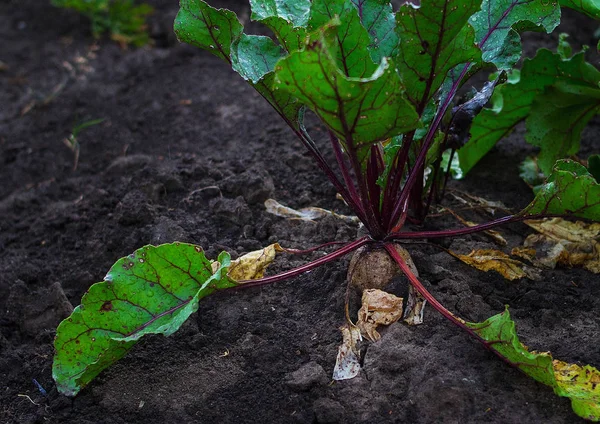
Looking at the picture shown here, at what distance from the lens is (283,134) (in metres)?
3.12

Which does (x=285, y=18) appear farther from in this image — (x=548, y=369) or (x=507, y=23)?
(x=548, y=369)

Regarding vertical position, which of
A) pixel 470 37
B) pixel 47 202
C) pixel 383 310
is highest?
pixel 470 37

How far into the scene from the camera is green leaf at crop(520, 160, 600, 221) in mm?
1835

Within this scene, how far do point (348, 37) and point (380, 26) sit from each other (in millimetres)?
280

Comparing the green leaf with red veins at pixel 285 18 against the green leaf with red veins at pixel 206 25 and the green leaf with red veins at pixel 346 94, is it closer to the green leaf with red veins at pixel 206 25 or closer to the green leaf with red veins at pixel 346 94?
the green leaf with red veins at pixel 206 25

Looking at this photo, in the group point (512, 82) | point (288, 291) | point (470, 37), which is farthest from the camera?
point (512, 82)

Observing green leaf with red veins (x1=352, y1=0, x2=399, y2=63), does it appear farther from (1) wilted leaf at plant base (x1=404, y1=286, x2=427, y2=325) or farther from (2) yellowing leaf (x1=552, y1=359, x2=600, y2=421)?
(2) yellowing leaf (x1=552, y1=359, x2=600, y2=421)

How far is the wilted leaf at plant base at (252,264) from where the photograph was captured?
210 cm

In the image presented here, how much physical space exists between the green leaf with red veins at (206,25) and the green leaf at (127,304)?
0.60 metres

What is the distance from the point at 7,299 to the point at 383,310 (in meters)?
1.25

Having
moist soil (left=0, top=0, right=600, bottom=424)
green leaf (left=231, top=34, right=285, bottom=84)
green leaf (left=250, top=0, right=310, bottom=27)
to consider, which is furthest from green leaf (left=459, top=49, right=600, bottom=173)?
green leaf (left=231, top=34, right=285, bottom=84)

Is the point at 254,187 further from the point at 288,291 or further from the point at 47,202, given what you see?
the point at 47,202

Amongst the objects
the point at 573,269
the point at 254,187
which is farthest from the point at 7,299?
the point at 573,269

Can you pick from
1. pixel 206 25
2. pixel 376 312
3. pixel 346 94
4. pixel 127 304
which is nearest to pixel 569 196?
pixel 376 312
